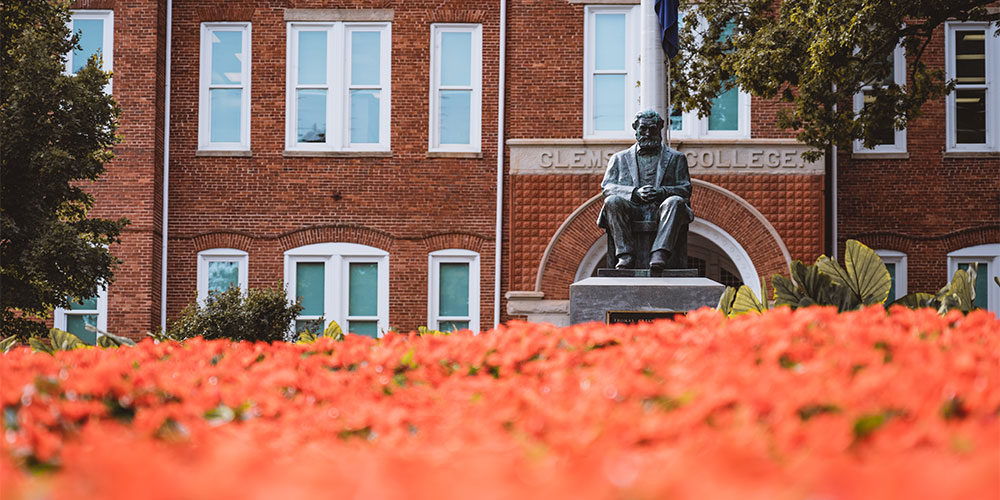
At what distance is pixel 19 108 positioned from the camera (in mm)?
13680

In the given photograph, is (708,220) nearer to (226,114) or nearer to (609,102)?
(609,102)

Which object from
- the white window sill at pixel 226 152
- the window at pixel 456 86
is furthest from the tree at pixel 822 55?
the white window sill at pixel 226 152

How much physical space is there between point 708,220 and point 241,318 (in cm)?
822

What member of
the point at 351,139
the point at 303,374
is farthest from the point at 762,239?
the point at 303,374

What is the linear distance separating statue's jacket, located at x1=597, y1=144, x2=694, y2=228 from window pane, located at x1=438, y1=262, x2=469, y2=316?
373 inches

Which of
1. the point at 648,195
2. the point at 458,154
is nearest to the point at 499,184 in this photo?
the point at 458,154

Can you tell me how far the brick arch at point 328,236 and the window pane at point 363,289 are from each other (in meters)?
0.45

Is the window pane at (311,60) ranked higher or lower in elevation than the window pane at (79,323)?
higher

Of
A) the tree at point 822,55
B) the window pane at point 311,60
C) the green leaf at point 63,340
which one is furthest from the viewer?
the window pane at point 311,60

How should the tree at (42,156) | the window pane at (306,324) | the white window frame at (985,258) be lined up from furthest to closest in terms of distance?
the white window frame at (985,258), the window pane at (306,324), the tree at (42,156)

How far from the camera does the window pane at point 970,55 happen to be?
19.2 metres

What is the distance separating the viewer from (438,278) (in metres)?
19.1

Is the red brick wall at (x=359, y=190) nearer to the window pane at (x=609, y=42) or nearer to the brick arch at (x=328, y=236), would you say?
the brick arch at (x=328, y=236)

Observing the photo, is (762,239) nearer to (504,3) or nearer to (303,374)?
(504,3)
